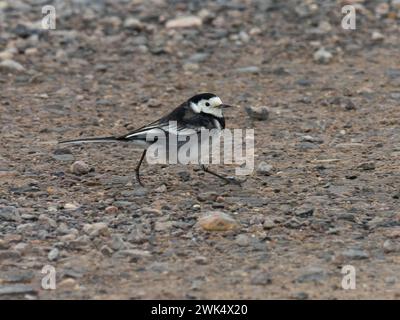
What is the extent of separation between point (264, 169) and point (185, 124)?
895mm

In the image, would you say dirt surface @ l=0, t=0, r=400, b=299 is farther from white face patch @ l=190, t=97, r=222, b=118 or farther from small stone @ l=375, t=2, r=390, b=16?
white face patch @ l=190, t=97, r=222, b=118

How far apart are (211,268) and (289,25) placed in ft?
26.9

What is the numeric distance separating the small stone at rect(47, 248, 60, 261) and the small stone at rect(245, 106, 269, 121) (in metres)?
4.28

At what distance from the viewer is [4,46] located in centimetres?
1323

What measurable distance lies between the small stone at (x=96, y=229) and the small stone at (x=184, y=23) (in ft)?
24.0

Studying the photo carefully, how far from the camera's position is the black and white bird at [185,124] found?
8.18m

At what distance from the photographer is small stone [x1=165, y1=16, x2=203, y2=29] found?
553 inches

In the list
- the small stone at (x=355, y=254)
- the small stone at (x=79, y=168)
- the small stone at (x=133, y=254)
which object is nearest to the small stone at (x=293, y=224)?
the small stone at (x=355, y=254)

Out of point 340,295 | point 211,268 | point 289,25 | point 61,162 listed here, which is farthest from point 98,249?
point 289,25

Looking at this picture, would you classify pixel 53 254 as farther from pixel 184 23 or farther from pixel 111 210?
pixel 184 23

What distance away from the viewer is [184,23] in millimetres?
14133

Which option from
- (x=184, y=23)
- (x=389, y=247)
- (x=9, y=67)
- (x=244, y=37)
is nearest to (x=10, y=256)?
(x=389, y=247)

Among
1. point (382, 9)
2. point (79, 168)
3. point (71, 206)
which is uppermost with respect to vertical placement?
point (382, 9)

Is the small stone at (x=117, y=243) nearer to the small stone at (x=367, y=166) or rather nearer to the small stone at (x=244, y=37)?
the small stone at (x=367, y=166)
